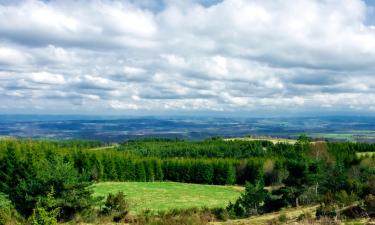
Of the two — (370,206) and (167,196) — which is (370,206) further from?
(167,196)

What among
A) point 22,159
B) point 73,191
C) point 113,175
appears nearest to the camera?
point 73,191

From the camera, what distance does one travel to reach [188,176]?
111000mm

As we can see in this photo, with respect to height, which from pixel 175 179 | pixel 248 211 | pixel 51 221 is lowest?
pixel 175 179

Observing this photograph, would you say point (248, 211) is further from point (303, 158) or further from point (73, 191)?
point (73, 191)

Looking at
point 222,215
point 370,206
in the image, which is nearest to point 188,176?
point 222,215

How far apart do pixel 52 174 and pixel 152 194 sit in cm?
4015

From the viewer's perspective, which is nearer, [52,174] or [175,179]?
[52,174]

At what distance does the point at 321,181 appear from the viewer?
153 feet

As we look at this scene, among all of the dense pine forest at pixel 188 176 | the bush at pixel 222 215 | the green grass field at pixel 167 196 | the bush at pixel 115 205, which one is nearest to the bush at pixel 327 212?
the dense pine forest at pixel 188 176

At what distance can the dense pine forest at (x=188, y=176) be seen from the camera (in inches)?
1305

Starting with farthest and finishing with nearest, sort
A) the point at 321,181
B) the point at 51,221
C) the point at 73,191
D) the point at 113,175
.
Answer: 1. the point at 113,175
2. the point at 321,181
3. the point at 73,191
4. the point at 51,221

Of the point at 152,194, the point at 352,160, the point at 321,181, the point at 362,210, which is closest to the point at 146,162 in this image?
the point at 152,194

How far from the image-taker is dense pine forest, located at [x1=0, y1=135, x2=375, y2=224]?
109ft

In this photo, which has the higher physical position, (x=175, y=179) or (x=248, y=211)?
(x=248, y=211)
